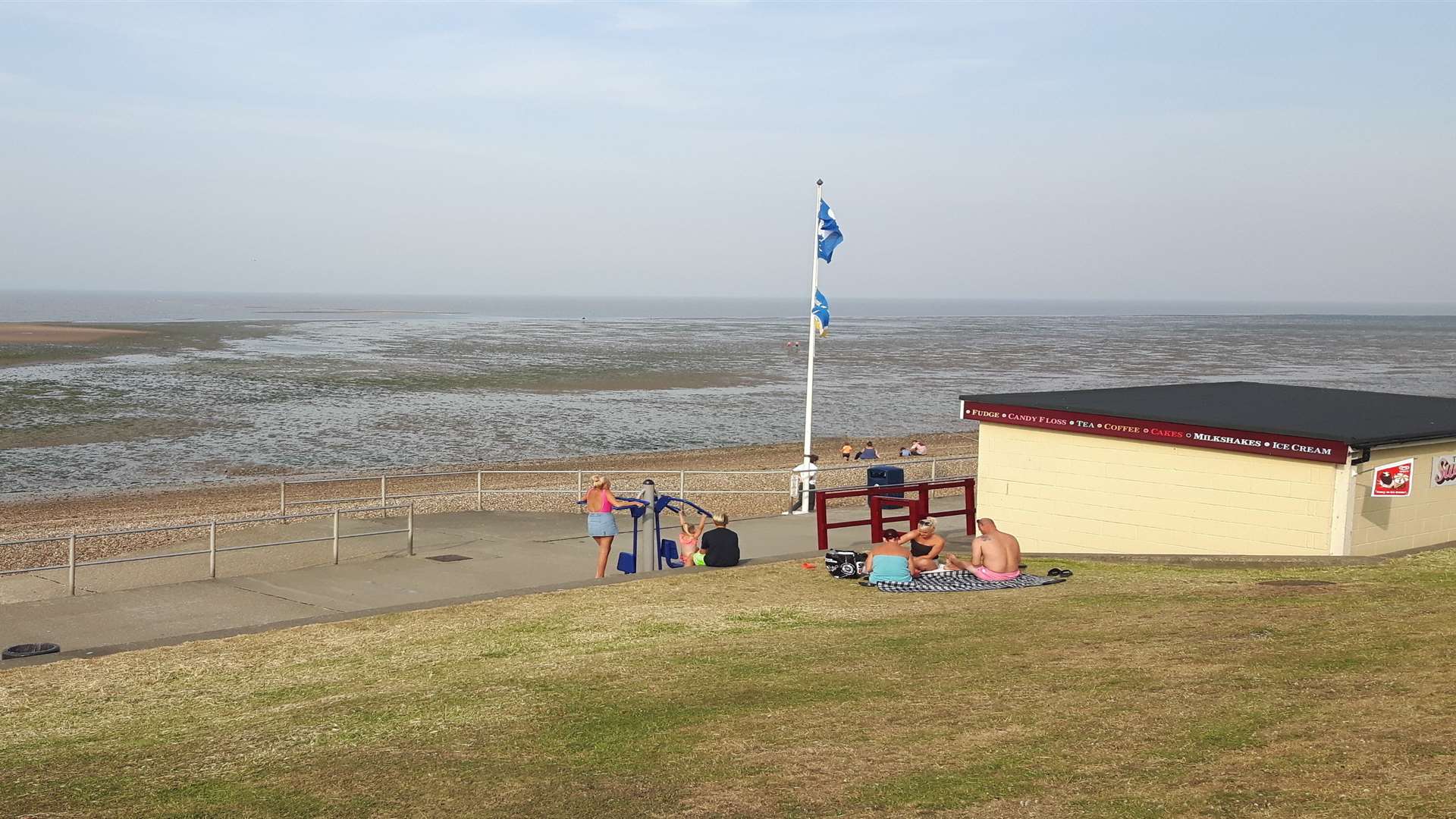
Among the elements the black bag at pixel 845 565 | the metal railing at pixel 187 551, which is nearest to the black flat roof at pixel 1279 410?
the black bag at pixel 845 565

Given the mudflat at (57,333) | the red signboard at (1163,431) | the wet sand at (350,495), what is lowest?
the wet sand at (350,495)

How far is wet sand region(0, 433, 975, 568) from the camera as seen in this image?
24.4 metres

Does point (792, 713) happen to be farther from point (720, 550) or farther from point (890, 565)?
point (720, 550)

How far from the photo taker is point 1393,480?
49.0ft

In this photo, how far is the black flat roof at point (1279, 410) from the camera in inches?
601

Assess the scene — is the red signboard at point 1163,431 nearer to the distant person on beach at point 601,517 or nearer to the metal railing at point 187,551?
the distant person on beach at point 601,517

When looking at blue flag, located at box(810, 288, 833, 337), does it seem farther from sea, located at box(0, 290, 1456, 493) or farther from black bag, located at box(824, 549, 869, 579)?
sea, located at box(0, 290, 1456, 493)

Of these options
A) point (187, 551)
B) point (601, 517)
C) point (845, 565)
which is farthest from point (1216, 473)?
point (187, 551)

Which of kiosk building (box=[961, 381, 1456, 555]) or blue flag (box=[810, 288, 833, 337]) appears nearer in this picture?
kiosk building (box=[961, 381, 1456, 555])

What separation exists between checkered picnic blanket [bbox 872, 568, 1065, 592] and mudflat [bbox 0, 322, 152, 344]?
102698 millimetres

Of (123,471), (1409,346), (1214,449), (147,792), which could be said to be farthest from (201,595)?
(1409,346)

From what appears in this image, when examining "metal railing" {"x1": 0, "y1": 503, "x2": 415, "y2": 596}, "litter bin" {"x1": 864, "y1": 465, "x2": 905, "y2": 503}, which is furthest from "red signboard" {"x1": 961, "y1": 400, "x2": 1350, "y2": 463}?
"metal railing" {"x1": 0, "y1": 503, "x2": 415, "y2": 596}

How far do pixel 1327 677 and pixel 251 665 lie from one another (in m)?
8.19

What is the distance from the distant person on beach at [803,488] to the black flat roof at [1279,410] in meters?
4.75
